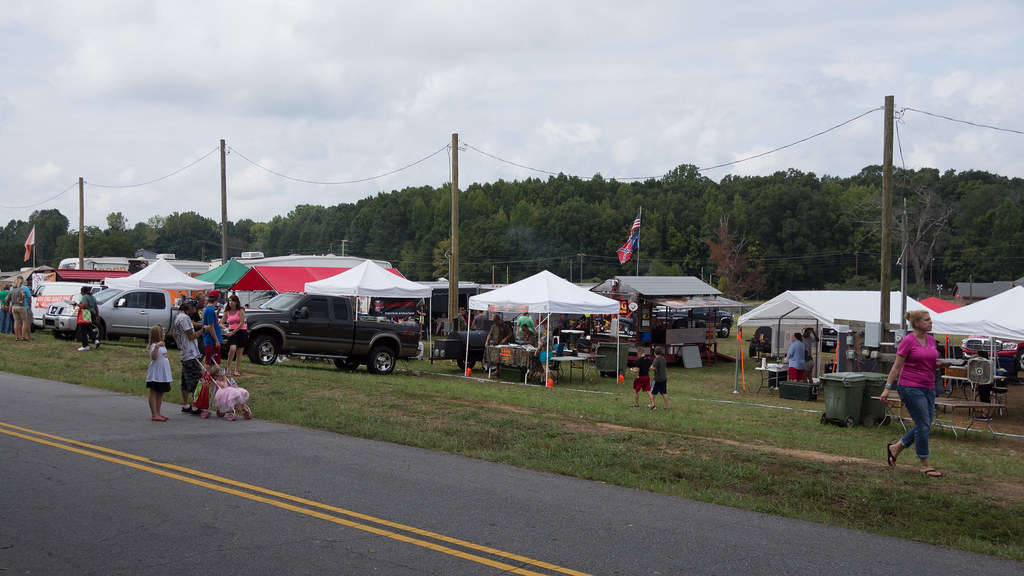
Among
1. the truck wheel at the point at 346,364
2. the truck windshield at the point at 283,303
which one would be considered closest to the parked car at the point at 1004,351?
the truck wheel at the point at 346,364

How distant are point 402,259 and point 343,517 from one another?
355ft

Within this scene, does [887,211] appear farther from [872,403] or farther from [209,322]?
[209,322]

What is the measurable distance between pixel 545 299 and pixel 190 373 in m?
9.63

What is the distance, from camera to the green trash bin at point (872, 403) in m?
13.7

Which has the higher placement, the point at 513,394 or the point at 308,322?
the point at 308,322

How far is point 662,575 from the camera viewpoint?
5.45 meters

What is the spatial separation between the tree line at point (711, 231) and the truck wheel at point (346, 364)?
64600mm

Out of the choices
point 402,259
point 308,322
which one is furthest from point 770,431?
point 402,259

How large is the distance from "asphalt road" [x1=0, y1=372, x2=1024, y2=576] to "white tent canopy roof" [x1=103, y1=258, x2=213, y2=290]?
17.0 meters

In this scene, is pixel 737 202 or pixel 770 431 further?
pixel 737 202

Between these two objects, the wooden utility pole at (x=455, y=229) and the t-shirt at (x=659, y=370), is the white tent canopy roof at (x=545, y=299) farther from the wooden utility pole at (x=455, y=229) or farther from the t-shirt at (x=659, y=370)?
the wooden utility pole at (x=455, y=229)

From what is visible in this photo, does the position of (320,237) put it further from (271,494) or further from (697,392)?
(271,494)

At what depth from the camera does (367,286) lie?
22469 mm

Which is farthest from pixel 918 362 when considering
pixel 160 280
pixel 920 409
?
pixel 160 280
